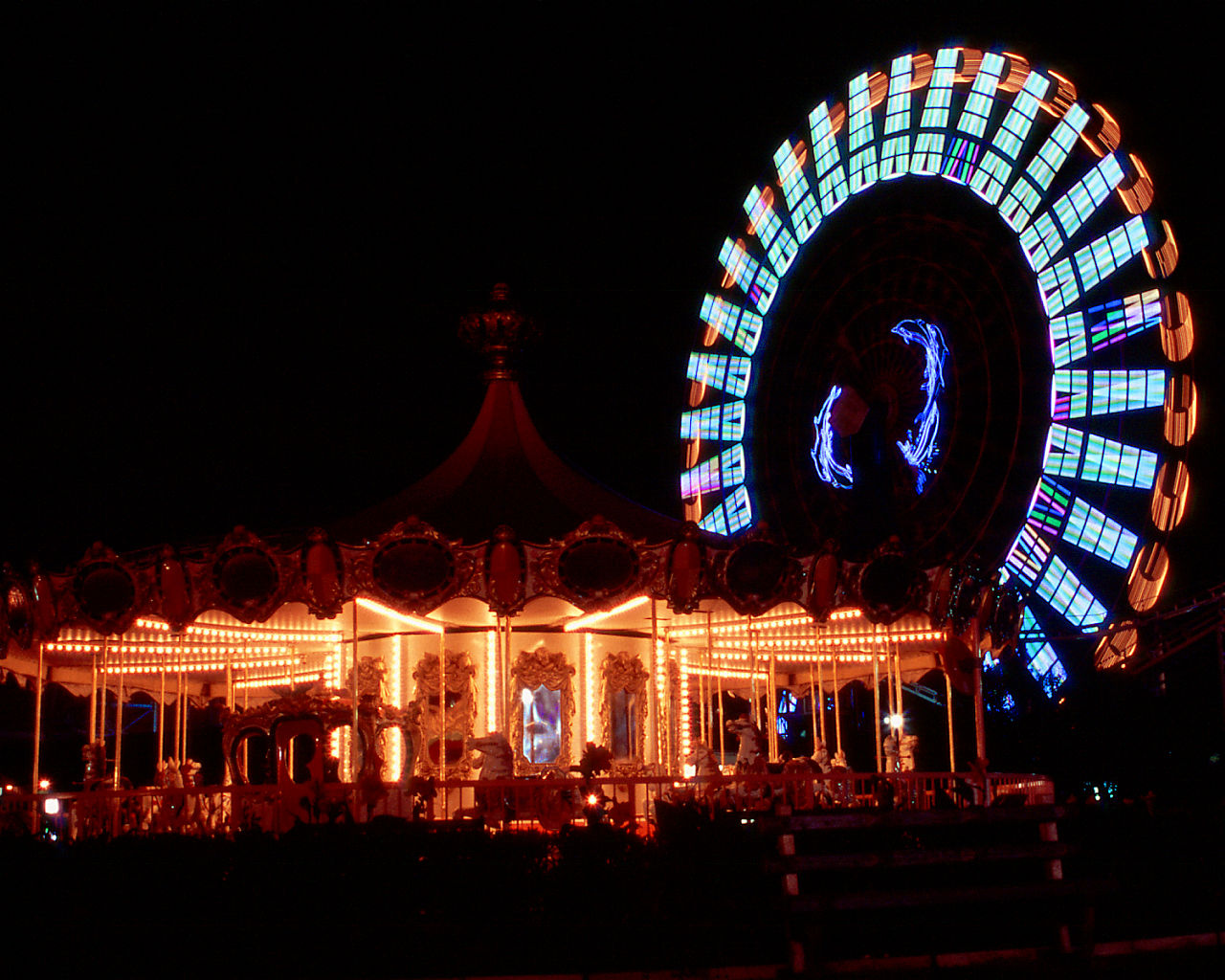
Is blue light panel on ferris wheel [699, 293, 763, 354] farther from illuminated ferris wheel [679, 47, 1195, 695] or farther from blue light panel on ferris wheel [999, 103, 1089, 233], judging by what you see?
blue light panel on ferris wheel [999, 103, 1089, 233]

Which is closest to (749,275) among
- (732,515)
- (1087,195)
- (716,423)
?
(716,423)

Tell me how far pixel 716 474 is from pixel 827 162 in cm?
827

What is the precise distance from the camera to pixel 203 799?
15062 millimetres

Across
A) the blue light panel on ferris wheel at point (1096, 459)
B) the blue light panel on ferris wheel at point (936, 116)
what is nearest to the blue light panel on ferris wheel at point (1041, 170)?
the blue light panel on ferris wheel at point (936, 116)

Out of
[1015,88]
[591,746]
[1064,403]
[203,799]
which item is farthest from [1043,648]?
[203,799]

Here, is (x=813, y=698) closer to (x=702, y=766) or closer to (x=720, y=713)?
(x=720, y=713)

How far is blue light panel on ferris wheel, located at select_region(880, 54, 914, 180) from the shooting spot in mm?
30125

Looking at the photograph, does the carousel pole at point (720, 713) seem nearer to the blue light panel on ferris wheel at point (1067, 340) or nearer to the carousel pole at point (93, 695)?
the carousel pole at point (93, 695)

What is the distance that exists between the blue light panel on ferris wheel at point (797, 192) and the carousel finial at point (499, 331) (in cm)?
1646

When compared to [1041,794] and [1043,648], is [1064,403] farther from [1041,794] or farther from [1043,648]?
[1041,794]

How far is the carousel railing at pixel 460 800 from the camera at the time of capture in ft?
41.3

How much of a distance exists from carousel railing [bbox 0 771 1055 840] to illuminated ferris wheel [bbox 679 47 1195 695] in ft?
19.8

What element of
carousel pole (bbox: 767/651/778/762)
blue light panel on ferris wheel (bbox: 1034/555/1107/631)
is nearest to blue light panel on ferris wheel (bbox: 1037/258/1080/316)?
blue light panel on ferris wheel (bbox: 1034/555/1107/631)

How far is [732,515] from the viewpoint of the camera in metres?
34.9
